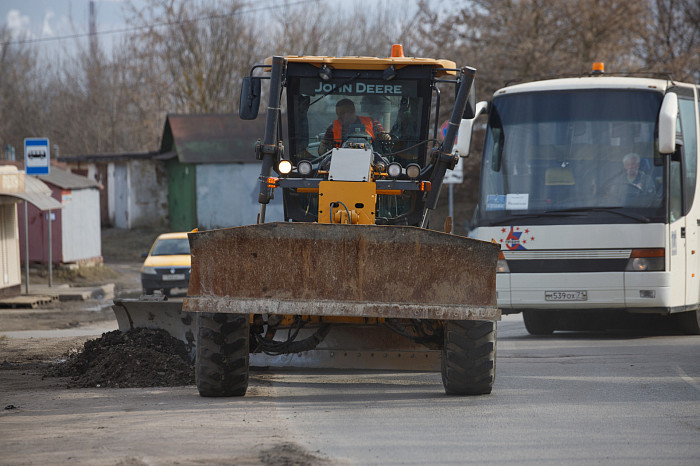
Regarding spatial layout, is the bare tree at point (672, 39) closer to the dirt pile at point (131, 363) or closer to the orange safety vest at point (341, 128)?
the orange safety vest at point (341, 128)

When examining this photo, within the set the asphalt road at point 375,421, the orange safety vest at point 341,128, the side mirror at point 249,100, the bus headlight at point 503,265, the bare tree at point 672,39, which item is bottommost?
the asphalt road at point 375,421

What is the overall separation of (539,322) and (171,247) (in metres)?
10.7

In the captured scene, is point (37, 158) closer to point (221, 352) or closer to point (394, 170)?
point (394, 170)

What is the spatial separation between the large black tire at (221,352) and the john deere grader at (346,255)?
0.01 meters

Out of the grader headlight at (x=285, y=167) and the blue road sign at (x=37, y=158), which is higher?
the blue road sign at (x=37, y=158)

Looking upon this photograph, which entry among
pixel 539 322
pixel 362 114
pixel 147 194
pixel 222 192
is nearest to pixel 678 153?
pixel 539 322

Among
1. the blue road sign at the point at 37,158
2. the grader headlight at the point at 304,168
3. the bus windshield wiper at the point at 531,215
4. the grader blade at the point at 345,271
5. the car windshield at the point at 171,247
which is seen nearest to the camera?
the grader blade at the point at 345,271

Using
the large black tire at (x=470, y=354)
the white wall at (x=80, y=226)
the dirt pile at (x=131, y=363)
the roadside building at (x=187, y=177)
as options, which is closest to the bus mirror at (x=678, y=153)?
the large black tire at (x=470, y=354)

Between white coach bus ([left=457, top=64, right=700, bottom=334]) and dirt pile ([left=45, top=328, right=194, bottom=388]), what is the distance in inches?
198

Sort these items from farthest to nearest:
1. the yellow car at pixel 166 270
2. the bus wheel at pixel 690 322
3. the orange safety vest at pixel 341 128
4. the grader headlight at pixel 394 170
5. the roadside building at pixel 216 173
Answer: the roadside building at pixel 216 173, the yellow car at pixel 166 270, the bus wheel at pixel 690 322, the orange safety vest at pixel 341 128, the grader headlight at pixel 394 170

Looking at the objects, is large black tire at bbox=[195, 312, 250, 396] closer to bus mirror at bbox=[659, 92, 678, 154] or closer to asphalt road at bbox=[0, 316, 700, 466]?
asphalt road at bbox=[0, 316, 700, 466]

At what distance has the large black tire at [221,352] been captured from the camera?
802 centimetres

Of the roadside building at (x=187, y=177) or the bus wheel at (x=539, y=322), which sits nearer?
the bus wheel at (x=539, y=322)

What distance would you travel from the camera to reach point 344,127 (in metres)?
9.53
